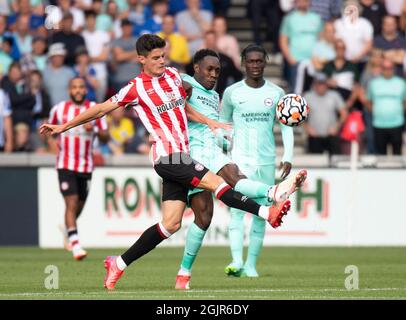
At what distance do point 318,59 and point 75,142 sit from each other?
6104 millimetres

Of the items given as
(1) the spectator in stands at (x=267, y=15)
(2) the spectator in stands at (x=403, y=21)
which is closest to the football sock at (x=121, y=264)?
(1) the spectator in stands at (x=267, y=15)

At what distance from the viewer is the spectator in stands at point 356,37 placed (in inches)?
874

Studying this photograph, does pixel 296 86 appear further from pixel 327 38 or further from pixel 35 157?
pixel 35 157

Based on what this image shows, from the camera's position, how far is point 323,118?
21.3 m

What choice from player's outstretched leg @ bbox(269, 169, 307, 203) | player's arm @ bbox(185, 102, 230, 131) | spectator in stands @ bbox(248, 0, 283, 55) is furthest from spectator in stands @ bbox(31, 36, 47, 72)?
player's outstretched leg @ bbox(269, 169, 307, 203)

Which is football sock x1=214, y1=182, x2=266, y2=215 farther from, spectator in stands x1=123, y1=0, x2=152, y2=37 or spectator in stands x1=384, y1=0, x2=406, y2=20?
spectator in stands x1=384, y1=0, x2=406, y2=20

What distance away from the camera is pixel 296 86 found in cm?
2186

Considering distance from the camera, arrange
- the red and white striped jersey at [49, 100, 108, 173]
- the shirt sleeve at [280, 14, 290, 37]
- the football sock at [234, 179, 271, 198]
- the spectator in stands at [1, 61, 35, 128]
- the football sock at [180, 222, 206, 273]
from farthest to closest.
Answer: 1. the shirt sleeve at [280, 14, 290, 37]
2. the spectator in stands at [1, 61, 35, 128]
3. the red and white striped jersey at [49, 100, 108, 173]
4. the football sock at [180, 222, 206, 273]
5. the football sock at [234, 179, 271, 198]

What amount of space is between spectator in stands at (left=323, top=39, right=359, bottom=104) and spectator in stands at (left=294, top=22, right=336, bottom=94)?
0.17 m

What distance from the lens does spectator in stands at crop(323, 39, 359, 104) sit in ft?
71.1

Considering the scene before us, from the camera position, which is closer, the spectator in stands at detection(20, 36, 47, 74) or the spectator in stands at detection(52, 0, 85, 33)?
the spectator in stands at detection(20, 36, 47, 74)

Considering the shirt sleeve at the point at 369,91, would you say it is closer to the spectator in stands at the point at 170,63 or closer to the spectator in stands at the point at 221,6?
the spectator in stands at the point at 170,63
